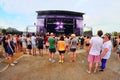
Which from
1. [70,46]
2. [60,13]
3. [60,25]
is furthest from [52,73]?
[60,13]

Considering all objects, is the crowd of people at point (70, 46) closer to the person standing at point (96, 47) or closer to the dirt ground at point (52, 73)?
the person standing at point (96, 47)

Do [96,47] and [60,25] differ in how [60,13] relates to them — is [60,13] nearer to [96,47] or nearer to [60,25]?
[60,25]

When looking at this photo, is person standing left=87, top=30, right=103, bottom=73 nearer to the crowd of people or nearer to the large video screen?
the crowd of people

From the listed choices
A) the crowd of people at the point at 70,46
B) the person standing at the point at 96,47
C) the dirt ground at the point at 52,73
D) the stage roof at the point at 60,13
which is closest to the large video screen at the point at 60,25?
the stage roof at the point at 60,13

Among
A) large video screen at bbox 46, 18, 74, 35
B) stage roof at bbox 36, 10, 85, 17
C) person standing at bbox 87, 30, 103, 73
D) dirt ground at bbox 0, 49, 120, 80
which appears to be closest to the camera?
dirt ground at bbox 0, 49, 120, 80

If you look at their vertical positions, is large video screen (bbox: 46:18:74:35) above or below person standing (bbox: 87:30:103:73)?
above

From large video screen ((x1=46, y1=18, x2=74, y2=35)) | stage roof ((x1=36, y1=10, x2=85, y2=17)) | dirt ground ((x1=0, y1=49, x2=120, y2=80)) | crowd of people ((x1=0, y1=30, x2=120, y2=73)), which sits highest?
stage roof ((x1=36, y1=10, x2=85, y2=17))

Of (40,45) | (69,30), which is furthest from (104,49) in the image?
(69,30)

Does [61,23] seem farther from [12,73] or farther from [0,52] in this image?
[12,73]

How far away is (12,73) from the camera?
1225 centimetres

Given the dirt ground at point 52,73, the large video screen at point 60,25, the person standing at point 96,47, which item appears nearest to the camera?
the dirt ground at point 52,73

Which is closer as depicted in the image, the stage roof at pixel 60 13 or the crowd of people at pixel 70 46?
the crowd of people at pixel 70 46

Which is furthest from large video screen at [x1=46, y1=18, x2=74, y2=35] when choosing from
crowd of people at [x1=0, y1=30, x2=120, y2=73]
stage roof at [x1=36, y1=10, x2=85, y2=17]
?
crowd of people at [x1=0, y1=30, x2=120, y2=73]

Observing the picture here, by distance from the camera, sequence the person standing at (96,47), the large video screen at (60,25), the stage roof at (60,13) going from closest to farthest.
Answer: the person standing at (96,47), the large video screen at (60,25), the stage roof at (60,13)
